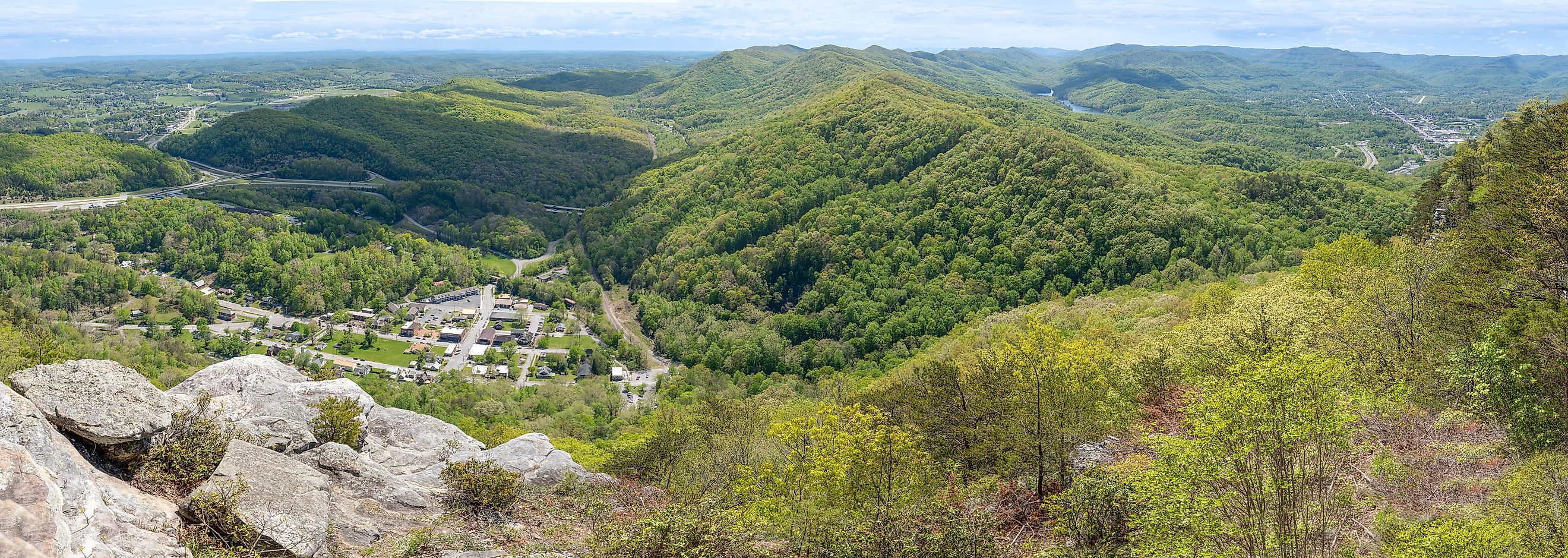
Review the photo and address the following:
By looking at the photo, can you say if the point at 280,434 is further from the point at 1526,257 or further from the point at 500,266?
the point at 500,266

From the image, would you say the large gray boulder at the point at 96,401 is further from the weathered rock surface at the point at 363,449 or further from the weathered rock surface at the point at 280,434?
the weathered rock surface at the point at 280,434

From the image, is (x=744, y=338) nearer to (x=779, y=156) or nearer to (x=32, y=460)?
(x=779, y=156)

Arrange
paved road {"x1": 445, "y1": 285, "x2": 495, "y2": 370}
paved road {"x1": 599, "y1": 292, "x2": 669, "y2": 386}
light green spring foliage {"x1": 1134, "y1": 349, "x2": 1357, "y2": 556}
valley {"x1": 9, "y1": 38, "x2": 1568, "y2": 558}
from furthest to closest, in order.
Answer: paved road {"x1": 445, "y1": 285, "x2": 495, "y2": 370} → paved road {"x1": 599, "y1": 292, "x2": 669, "y2": 386} → valley {"x1": 9, "y1": 38, "x2": 1568, "y2": 558} → light green spring foliage {"x1": 1134, "y1": 349, "x2": 1357, "y2": 556}

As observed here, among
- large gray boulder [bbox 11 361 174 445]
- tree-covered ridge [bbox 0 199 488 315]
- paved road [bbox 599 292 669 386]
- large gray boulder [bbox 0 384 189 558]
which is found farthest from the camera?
tree-covered ridge [bbox 0 199 488 315]

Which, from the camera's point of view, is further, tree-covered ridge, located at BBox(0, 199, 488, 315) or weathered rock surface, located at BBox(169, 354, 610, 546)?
tree-covered ridge, located at BBox(0, 199, 488, 315)

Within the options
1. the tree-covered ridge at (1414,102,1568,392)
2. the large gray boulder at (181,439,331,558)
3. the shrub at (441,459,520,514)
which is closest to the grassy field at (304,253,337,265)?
the shrub at (441,459,520,514)

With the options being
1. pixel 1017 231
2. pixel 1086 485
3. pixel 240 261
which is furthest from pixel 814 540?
pixel 240 261

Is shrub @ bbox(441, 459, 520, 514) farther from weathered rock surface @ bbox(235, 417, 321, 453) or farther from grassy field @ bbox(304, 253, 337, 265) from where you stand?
grassy field @ bbox(304, 253, 337, 265)
